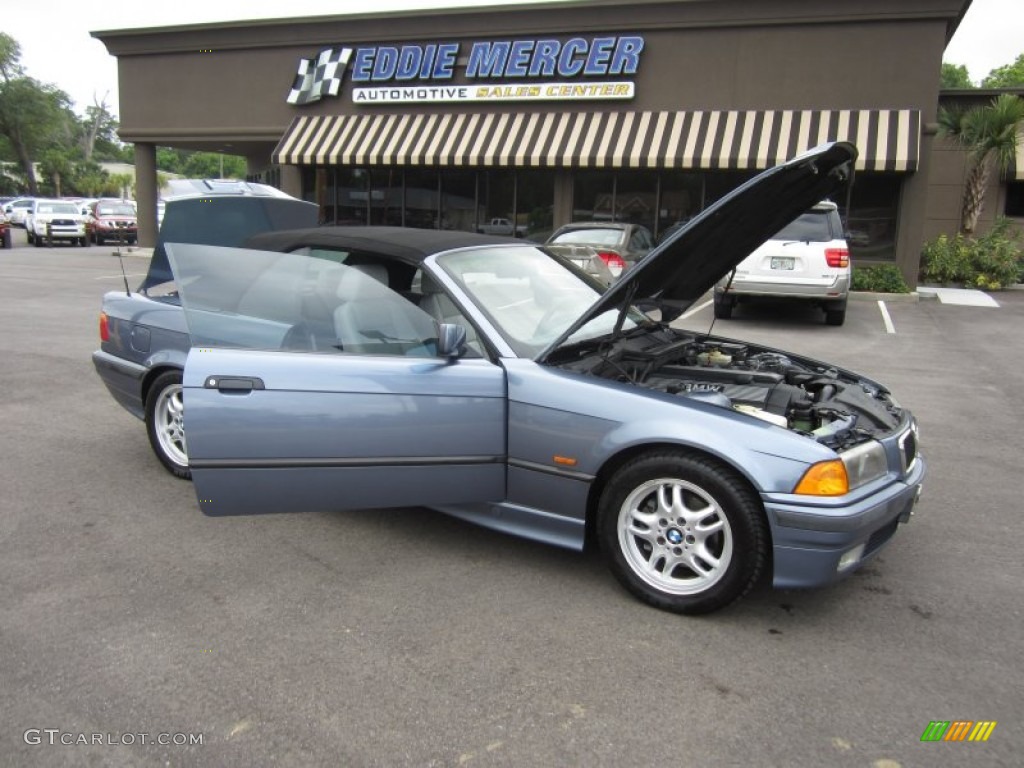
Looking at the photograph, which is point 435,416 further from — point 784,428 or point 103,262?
point 103,262

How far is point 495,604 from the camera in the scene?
3.36 meters

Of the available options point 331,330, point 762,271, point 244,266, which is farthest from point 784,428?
point 762,271

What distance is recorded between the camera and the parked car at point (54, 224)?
1169 inches

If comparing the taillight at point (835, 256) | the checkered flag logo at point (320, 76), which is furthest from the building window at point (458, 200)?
the taillight at point (835, 256)

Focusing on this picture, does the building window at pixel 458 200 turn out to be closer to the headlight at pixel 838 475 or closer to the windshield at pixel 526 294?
the windshield at pixel 526 294

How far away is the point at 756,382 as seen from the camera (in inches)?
155

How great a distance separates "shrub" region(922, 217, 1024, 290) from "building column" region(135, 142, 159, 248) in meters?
21.5

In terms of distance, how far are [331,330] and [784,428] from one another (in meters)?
2.12

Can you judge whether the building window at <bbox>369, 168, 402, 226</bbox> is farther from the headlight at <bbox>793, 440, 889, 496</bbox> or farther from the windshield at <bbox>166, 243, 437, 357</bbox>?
the headlight at <bbox>793, 440, 889, 496</bbox>

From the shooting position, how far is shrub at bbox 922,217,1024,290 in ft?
56.5

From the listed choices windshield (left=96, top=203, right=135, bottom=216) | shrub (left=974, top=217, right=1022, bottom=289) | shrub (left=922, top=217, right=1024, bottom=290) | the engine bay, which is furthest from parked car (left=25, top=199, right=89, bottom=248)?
the engine bay

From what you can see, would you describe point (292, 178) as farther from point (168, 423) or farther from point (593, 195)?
point (168, 423)

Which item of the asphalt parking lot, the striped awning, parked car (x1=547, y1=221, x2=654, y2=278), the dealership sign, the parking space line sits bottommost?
the asphalt parking lot

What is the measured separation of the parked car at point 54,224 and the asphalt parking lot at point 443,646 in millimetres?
29347
